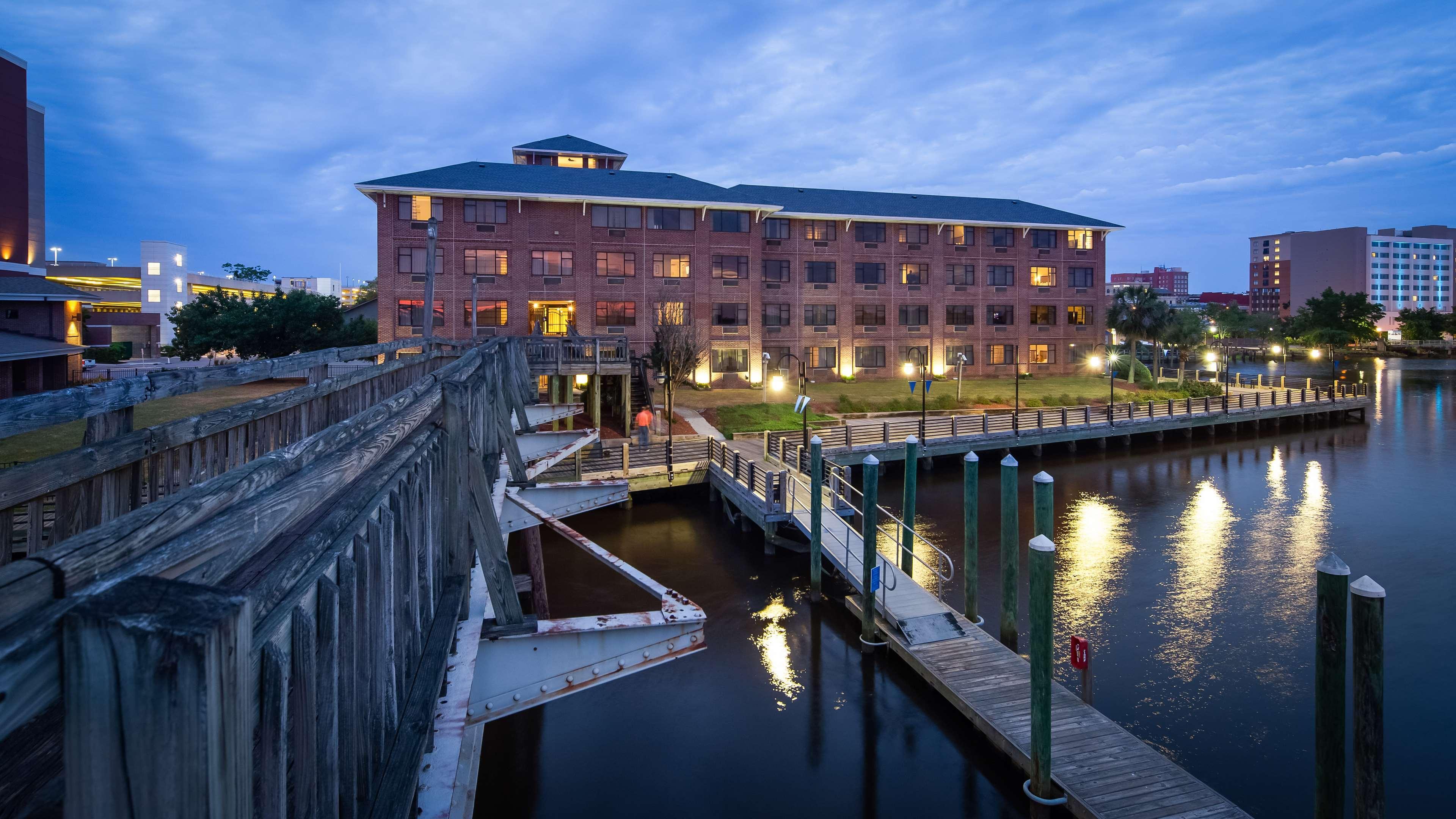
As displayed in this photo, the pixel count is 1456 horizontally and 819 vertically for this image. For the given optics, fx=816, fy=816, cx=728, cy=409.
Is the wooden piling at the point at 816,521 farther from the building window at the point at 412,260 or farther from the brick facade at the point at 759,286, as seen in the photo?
the building window at the point at 412,260

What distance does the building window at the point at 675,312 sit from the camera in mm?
46719

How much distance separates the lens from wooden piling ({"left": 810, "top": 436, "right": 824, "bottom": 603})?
18.9m

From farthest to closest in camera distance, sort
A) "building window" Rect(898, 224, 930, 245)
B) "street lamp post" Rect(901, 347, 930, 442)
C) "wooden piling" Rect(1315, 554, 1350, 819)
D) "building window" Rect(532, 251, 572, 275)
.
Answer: "building window" Rect(898, 224, 930, 245)
"building window" Rect(532, 251, 572, 275)
"street lamp post" Rect(901, 347, 930, 442)
"wooden piling" Rect(1315, 554, 1350, 819)

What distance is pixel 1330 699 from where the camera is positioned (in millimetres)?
8320

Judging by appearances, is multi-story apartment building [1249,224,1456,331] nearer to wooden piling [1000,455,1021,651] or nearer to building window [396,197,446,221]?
building window [396,197,446,221]

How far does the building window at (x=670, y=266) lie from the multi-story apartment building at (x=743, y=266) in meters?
0.11

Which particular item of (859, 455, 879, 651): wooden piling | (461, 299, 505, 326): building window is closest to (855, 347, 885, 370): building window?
(461, 299, 505, 326): building window

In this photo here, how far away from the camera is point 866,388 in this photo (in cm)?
5044

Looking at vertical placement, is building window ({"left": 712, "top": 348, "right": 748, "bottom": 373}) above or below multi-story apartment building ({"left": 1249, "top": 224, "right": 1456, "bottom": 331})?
below

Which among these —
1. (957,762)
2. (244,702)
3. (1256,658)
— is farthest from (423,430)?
(1256,658)

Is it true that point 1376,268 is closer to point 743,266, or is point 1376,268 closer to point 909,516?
point 743,266

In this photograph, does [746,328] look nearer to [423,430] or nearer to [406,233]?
[406,233]

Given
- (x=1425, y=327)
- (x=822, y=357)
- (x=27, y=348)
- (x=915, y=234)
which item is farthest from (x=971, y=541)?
(x=1425, y=327)

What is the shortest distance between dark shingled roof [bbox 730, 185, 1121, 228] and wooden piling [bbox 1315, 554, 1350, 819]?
1844 inches
